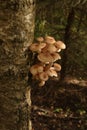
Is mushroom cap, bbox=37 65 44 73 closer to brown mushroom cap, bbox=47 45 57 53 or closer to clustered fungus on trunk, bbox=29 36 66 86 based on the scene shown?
clustered fungus on trunk, bbox=29 36 66 86

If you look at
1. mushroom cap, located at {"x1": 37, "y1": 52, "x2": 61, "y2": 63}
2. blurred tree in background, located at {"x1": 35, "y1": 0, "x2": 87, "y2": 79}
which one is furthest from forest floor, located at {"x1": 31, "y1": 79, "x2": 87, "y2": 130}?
mushroom cap, located at {"x1": 37, "y1": 52, "x2": 61, "y2": 63}

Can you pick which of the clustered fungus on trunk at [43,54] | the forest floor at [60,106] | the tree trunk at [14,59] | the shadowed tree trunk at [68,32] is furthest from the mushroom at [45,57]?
the forest floor at [60,106]

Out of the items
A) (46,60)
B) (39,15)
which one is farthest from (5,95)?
(39,15)

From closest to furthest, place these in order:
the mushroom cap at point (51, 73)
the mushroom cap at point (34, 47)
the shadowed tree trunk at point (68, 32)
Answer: the mushroom cap at point (34, 47) → the mushroom cap at point (51, 73) → the shadowed tree trunk at point (68, 32)

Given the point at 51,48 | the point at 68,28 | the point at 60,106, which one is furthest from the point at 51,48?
the point at 60,106

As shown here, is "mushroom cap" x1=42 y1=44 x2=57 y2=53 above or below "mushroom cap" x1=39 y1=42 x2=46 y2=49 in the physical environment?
below

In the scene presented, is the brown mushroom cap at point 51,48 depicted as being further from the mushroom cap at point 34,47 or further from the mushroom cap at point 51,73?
the mushroom cap at point 51,73

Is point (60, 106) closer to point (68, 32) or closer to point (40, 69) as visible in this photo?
point (68, 32)
